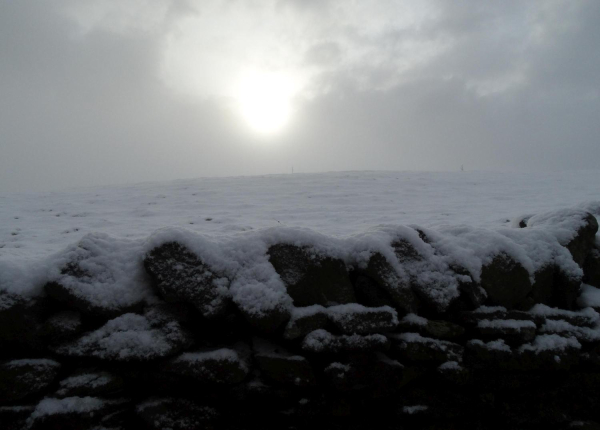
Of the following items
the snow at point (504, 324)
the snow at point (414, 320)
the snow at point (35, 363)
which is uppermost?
the snow at point (414, 320)

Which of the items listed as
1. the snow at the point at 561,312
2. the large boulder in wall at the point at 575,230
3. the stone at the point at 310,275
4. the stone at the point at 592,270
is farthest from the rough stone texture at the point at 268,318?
the stone at the point at 592,270

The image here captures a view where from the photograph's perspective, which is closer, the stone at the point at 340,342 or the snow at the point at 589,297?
the stone at the point at 340,342

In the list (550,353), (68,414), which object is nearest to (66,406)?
(68,414)

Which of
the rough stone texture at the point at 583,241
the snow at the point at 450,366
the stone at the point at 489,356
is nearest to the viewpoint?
the snow at the point at 450,366

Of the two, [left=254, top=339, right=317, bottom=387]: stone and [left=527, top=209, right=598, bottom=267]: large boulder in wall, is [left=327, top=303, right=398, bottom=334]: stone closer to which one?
[left=254, top=339, right=317, bottom=387]: stone

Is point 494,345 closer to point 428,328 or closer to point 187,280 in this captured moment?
point 428,328

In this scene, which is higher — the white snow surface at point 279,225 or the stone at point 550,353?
the white snow surface at point 279,225

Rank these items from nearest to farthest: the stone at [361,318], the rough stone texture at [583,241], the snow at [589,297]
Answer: the stone at [361,318], the snow at [589,297], the rough stone texture at [583,241]

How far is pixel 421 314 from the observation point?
2947 mm

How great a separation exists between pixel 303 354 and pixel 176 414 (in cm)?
84

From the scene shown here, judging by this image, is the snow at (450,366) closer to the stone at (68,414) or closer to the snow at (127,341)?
the snow at (127,341)

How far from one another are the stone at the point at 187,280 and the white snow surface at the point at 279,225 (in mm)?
57

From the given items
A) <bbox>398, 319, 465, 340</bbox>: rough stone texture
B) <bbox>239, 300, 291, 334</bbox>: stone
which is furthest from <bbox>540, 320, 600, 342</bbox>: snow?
<bbox>239, 300, 291, 334</bbox>: stone

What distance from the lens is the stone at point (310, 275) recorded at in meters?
2.69
